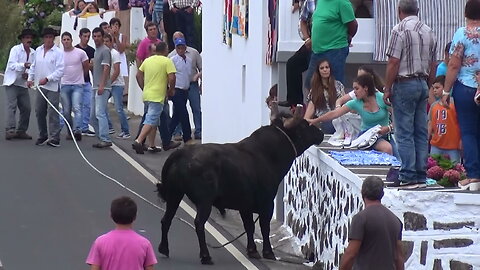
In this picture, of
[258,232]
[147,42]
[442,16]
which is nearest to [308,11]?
[442,16]

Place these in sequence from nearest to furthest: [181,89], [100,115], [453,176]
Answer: [453,176]
[100,115]
[181,89]

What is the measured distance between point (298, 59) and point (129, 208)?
729 cm

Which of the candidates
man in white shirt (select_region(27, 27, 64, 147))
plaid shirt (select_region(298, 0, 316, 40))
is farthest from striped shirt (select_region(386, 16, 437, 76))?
man in white shirt (select_region(27, 27, 64, 147))

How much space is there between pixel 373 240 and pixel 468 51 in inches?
91.8

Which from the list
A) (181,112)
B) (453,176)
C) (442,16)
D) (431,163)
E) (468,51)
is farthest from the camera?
(181,112)

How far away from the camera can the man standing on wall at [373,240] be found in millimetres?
9211

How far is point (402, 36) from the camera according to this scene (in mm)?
10828

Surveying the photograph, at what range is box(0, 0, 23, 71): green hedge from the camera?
40.3m

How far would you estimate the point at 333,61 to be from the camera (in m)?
14.8

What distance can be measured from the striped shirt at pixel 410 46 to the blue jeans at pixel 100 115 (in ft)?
36.3

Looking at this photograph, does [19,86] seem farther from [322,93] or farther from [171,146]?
[322,93]

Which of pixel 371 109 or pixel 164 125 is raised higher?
pixel 371 109

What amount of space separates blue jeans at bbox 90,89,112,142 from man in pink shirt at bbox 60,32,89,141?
1.11 ft

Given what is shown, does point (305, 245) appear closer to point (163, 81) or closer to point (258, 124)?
point (258, 124)
